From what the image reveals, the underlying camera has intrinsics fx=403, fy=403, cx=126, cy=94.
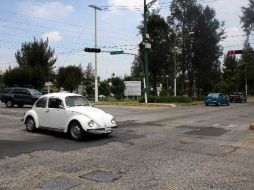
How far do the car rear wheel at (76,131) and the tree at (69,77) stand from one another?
186ft

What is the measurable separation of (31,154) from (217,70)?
154 ft

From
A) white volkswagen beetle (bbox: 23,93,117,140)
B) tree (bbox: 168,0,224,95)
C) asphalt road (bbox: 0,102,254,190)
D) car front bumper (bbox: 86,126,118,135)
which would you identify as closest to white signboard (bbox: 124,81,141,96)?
tree (bbox: 168,0,224,95)

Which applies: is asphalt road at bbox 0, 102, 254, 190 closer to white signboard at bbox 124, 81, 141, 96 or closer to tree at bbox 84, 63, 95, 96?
white signboard at bbox 124, 81, 141, 96

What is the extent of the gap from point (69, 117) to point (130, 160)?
4.11 meters

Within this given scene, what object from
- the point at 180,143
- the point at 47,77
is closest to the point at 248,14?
the point at 47,77

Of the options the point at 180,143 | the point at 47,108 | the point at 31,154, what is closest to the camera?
the point at 31,154

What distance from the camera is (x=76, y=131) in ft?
42.0

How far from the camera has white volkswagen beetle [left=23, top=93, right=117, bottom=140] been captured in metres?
12.7

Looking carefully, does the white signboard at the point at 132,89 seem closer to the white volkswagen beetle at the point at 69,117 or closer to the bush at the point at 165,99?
the bush at the point at 165,99

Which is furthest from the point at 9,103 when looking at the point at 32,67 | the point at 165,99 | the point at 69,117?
the point at 32,67

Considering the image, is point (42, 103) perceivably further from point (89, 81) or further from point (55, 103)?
point (89, 81)

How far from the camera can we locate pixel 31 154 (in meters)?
10.1

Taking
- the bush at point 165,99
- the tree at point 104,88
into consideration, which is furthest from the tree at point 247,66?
the tree at point 104,88

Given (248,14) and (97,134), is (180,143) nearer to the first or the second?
(97,134)
